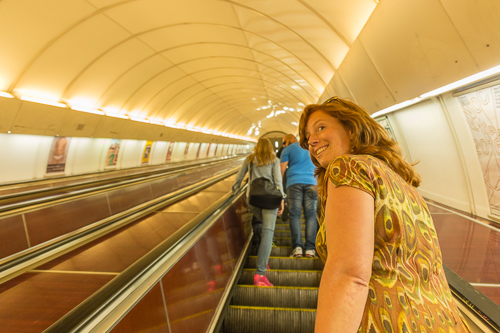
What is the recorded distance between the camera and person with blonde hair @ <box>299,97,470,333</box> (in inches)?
34.2

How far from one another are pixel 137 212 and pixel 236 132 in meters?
32.3

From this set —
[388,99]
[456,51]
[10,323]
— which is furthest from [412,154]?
[10,323]

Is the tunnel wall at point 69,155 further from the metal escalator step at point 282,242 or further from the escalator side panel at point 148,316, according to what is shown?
the escalator side panel at point 148,316

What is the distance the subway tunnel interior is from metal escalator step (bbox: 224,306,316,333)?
1655 millimetres

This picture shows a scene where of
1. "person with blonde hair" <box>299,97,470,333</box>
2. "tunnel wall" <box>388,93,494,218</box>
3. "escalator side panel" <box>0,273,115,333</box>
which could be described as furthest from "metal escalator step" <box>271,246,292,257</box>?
"person with blonde hair" <box>299,97,470,333</box>

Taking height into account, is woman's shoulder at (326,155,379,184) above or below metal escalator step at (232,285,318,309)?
above

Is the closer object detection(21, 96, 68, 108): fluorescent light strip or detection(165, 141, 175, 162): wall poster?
detection(21, 96, 68, 108): fluorescent light strip

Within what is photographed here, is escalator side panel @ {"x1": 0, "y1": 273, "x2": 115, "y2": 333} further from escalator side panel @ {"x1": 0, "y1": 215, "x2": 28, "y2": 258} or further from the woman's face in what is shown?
the woman's face

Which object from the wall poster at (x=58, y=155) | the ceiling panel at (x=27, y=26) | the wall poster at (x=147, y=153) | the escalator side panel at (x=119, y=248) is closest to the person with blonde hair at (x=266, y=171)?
the escalator side panel at (x=119, y=248)

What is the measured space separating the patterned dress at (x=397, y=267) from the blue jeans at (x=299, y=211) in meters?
3.86

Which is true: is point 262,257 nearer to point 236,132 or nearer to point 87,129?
point 87,129

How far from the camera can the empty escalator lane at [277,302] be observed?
314cm

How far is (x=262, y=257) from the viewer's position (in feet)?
12.9

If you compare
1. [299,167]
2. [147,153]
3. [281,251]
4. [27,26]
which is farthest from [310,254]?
[147,153]
